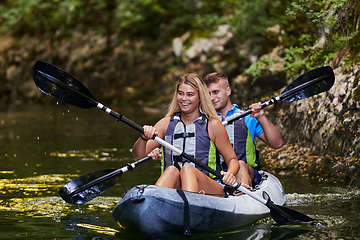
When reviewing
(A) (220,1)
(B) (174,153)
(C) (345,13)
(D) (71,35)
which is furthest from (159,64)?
(B) (174,153)

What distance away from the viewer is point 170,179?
11.9ft

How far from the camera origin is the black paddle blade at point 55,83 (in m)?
4.24

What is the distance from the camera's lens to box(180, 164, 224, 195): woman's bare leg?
362cm

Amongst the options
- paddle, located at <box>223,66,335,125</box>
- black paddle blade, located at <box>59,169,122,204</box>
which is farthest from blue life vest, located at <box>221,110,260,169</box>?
black paddle blade, located at <box>59,169,122,204</box>

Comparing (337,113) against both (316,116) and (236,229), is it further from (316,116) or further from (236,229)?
(236,229)

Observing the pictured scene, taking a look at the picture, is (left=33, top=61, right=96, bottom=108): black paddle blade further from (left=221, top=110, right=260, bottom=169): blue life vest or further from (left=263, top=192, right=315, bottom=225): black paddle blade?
(left=263, top=192, right=315, bottom=225): black paddle blade

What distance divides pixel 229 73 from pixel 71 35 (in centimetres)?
846

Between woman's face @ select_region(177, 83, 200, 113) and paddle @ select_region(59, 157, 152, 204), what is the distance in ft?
2.50

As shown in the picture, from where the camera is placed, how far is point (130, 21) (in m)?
17.1

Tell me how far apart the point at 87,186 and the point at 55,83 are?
1.00 m

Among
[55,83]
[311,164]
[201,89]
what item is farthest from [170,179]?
[311,164]

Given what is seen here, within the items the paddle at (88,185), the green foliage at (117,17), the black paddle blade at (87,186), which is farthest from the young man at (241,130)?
the green foliage at (117,17)

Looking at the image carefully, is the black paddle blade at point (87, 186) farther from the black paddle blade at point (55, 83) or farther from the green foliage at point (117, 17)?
the green foliage at point (117, 17)

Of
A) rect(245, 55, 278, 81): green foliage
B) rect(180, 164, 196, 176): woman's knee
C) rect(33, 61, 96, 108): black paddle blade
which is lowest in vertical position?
rect(180, 164, 196, 176): woman's knee
